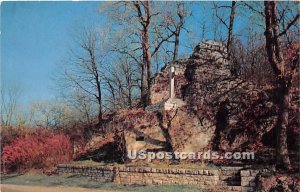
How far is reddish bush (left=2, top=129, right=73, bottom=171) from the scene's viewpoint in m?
12.6

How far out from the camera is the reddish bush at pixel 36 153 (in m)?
12.6

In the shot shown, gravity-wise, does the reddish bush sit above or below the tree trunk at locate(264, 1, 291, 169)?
below

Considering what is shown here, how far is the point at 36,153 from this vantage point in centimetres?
1303

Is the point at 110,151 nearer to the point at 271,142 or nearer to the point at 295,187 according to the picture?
the point at 271,142

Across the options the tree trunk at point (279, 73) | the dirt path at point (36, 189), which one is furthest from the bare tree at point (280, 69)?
the dirt path at point (36, 189)

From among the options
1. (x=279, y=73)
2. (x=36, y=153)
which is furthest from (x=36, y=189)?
(x=279, y=73)

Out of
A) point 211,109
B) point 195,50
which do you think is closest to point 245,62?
point 195,50

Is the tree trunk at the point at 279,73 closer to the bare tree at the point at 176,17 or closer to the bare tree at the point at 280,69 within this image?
the bare tree at the point at 280,69

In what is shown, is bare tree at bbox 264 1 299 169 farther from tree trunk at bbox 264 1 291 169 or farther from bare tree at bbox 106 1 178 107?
bare tree at bbox 106 1 178 107

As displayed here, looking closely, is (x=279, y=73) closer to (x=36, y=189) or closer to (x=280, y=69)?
(x=280, y=69)

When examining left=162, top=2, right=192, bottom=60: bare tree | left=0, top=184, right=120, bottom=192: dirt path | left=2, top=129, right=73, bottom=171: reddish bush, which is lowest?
left=0, top=184, right=120, bottom=192: dirt path

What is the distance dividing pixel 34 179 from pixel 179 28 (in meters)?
6.90

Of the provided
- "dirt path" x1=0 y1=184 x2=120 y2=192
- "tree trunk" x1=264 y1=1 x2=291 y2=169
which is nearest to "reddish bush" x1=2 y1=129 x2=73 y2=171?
"dirt path" x1=0 y1=184 x2=120 y2=192

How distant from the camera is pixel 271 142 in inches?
412
